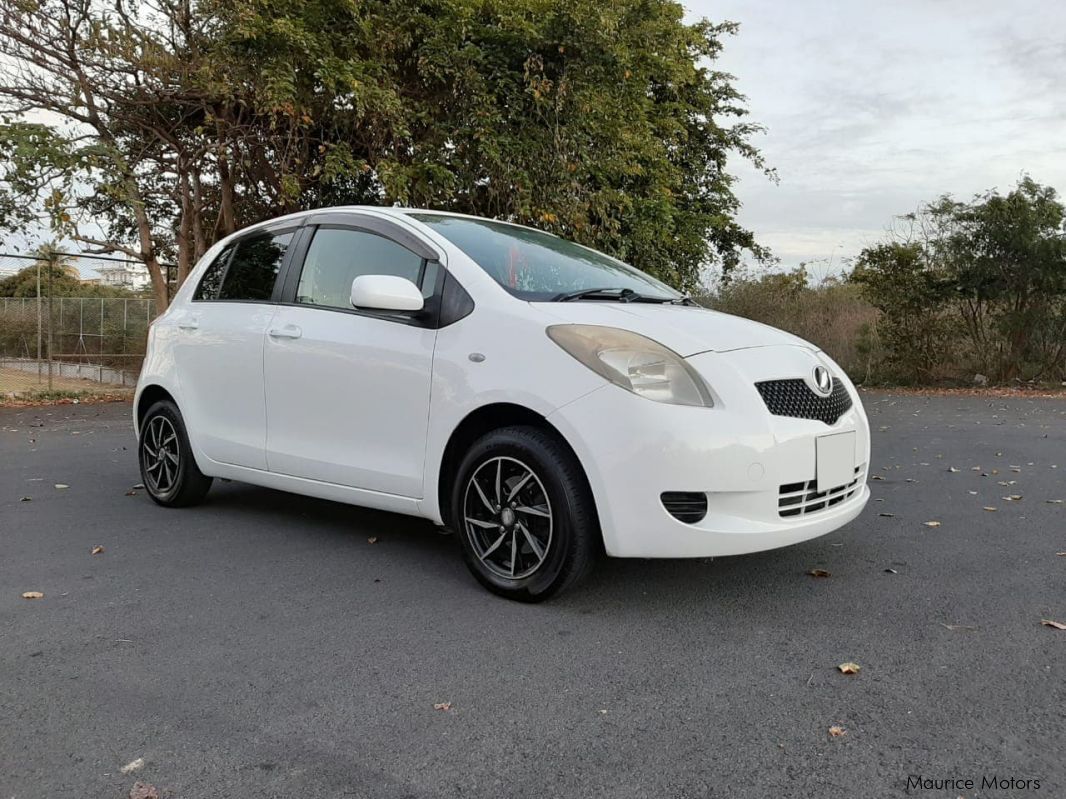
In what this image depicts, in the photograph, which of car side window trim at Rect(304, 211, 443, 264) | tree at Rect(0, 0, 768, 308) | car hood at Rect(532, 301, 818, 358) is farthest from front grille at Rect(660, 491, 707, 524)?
tree at Rect(0, 0, 768, 308)

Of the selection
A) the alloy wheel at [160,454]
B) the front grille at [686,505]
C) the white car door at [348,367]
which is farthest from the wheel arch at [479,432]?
the alloy wheel at [160,454]

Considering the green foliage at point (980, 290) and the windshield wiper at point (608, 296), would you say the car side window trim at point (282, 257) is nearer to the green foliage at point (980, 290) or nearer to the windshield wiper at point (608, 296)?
the windshield wiper at point (608, 296)

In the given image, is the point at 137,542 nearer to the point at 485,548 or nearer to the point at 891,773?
the point at 485,548

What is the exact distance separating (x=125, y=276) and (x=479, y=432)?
14479 millimetres

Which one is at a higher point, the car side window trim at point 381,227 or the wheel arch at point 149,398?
the car side window trim at point 381,227

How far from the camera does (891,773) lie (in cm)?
215

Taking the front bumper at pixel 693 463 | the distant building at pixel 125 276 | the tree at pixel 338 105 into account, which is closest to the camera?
the front bumper at pixel 693 463

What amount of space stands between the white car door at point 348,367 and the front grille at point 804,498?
153cm

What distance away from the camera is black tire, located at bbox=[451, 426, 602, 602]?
10.5 feet

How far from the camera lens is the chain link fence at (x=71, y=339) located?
13.8 metres

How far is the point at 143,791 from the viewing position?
207 cm

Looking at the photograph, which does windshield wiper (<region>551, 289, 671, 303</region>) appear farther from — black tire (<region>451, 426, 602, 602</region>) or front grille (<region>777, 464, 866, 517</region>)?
front grille (<region>777, 464, 866, 517</region>)

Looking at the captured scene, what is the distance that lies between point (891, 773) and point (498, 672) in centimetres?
122

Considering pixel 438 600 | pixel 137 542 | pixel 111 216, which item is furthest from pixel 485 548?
pixel 111 216
